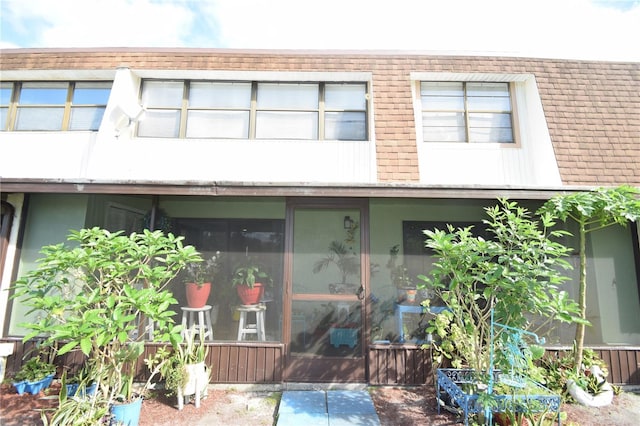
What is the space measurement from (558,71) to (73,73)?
32.5ft

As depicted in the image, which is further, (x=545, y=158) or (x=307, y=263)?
(x=545, y=158)

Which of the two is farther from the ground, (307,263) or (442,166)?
(442,166)

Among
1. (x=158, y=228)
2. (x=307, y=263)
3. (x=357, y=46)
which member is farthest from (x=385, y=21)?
(x=158, y=228)

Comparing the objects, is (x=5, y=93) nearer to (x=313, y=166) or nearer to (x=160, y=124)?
(x=160, y=124)

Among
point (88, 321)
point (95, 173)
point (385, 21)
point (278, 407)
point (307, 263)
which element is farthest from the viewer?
point (385, 21)

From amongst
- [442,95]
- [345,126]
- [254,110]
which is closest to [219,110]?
[254,110]

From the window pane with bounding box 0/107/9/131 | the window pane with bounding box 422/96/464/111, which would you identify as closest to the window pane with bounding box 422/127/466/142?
the window pane with bounding box 422/96/464/111

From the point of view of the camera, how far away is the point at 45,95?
22.7 feet

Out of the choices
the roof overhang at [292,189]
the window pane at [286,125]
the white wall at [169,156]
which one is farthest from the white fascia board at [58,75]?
the window pane at [286,125]

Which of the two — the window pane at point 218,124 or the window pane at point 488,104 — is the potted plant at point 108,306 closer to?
the window pane at point 218,124

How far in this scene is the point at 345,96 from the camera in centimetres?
685

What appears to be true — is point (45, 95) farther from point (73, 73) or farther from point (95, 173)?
point (95, 173)

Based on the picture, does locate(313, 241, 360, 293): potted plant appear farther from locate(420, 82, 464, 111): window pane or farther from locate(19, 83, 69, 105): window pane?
locate(19, 83, 69, 105): window pane

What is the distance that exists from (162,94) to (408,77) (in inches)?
200
